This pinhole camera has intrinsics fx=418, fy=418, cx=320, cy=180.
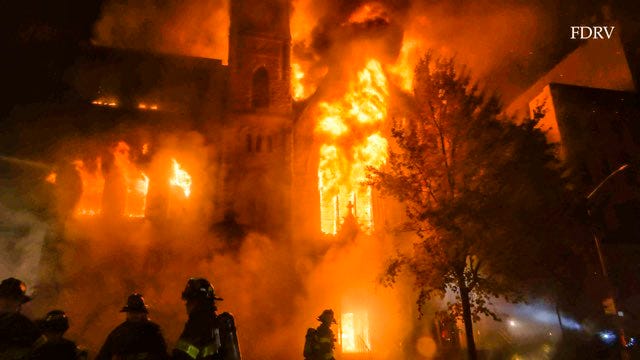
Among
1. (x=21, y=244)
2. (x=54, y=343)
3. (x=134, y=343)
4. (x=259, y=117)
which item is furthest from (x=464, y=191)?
(x=21, y=244)

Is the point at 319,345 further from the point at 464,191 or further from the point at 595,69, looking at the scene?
the point at 595,69

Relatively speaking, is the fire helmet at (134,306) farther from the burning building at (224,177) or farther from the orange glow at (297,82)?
the orange glow at (297,82)

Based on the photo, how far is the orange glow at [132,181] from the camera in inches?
859

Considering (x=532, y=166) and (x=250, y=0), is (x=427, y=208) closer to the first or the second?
(x=532, y=166)

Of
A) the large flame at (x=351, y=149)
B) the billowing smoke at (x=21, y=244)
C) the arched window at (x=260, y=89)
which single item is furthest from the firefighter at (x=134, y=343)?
the billowing smoke at (x=21, y=244)

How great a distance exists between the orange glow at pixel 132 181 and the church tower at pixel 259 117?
180 inches

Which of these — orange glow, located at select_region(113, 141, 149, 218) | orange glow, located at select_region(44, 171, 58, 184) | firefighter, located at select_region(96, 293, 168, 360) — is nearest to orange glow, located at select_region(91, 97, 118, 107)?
orange glow, located at select_region(113, 141, 149, 218)

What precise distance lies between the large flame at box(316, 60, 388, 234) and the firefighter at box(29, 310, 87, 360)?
18.0 meters

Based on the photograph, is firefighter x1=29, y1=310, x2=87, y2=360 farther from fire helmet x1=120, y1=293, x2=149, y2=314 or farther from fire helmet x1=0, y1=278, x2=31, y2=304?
fire helmet x1=0, y1=278, x2=31, y2=304

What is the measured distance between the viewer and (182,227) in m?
21.6

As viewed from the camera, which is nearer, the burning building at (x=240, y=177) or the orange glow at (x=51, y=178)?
the burning building at (x=240, y=177)

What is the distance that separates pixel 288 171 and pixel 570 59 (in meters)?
26.8

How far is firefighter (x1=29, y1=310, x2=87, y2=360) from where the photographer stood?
471 centimetres

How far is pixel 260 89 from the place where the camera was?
78.7 ft
